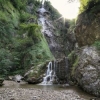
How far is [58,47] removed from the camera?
27.6 m

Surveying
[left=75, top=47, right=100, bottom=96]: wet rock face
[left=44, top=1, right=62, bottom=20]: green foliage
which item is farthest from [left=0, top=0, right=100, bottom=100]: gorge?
[left=44, top=1, right=62, bottom=20]: green foliage

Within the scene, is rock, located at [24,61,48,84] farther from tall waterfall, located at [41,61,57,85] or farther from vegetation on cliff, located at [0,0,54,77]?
vegetation on cliff, located at [0,0,54,77]

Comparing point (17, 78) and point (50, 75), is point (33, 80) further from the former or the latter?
point (17, 78)

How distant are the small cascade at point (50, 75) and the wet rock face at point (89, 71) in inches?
166

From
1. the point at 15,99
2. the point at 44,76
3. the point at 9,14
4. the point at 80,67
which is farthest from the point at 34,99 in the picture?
the point at 9,14

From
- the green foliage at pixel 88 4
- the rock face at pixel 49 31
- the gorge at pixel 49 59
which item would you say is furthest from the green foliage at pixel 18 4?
the green foliage at pixel 88 4

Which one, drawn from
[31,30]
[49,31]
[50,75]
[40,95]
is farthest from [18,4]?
[40,95]

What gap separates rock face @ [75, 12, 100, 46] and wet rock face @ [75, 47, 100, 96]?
141 inches

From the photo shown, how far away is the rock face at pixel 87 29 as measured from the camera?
1367 centimetres

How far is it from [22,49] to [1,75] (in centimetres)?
557

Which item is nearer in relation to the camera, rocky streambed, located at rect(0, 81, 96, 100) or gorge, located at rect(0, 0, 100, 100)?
rocky streambed, located at rect(0, 81, 96, 100)

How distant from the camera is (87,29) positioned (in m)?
14.7

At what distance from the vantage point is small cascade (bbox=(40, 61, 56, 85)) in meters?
13.9

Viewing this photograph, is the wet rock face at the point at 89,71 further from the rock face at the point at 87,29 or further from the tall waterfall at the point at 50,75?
the tall waterfall at the point at 50,75
